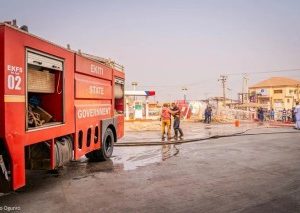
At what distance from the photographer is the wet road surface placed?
5766mm

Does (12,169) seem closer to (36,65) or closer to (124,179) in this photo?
(36,65)

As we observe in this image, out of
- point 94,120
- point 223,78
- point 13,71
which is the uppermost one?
point 223,78

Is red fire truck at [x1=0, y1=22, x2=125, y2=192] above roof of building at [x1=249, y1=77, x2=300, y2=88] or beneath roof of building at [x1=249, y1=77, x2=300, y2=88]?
beneath

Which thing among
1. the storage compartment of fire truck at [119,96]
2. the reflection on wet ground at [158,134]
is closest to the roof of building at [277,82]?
the reflection on wet ground at [158,134]

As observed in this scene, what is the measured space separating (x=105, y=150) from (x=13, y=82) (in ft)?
17.6

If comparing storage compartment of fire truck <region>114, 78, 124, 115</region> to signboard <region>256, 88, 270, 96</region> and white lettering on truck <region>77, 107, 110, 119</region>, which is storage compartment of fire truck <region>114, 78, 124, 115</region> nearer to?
white lettering on truck <region>77, 107, 110, 119</region>

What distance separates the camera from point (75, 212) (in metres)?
5.45

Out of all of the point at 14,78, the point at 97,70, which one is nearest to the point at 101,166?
the point at 97,70

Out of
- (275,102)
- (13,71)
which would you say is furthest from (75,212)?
(275,102)

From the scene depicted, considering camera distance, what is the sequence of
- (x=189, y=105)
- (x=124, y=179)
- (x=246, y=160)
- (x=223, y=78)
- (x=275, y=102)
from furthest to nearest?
1. (x=275, y=102)
2. (x=223, y=78)
3. (x=189, y=105)
4. (x=246, y=160)
5. (x=124, y=179)

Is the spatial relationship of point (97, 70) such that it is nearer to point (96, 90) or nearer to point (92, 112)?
point (96, 90)

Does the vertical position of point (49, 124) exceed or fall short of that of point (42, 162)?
it exceeds it

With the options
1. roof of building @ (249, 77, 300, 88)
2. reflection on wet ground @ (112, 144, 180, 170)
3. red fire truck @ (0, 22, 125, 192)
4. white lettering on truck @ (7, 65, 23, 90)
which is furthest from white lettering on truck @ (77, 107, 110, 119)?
roof of building @ (249, 77, 300, 88)

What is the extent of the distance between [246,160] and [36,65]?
690 cm
